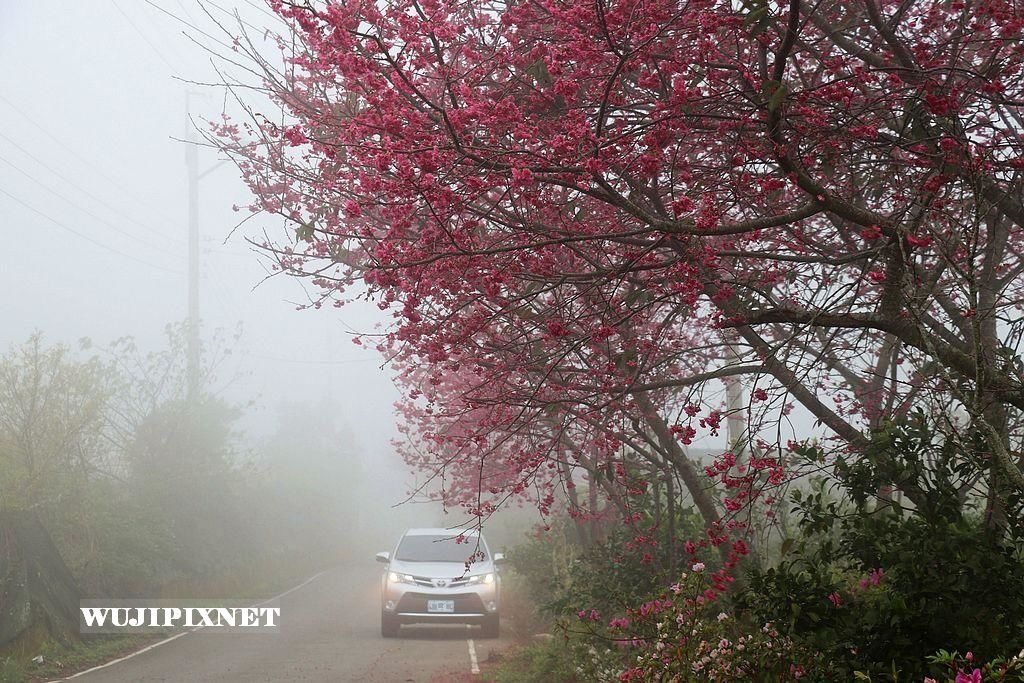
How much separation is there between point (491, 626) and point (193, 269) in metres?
17.6

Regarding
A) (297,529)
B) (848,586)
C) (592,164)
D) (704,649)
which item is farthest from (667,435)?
(297,529)

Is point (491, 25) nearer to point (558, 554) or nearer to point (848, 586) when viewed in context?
point (848, 586)

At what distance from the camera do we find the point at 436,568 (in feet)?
52.3

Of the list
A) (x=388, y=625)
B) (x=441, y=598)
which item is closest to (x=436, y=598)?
(x=441, y=598)

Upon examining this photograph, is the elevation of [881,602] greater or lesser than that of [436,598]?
greater

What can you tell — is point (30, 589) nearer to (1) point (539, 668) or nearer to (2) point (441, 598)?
(2) point (441, 598)

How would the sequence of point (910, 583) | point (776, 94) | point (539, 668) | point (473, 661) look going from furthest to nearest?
point (473, 661)
point (539, 668)
point (910, 583)
point (776, 94)

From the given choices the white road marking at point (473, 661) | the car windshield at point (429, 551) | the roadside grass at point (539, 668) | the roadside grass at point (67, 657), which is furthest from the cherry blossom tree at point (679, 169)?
the car windshield at point (429, 551)

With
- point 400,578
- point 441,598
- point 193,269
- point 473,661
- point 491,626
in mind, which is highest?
point 193,269

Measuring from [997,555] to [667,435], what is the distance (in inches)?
151

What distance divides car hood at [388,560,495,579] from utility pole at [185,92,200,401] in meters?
8.35

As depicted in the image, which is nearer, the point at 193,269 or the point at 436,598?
the point at 436,598

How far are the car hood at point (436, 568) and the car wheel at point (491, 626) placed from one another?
737mm

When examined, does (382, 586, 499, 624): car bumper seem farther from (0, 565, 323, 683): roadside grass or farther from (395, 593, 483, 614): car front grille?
(0, 565, 323, 683): roadside grass
